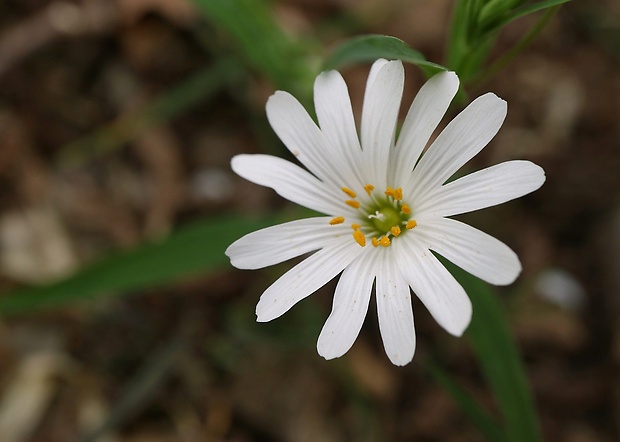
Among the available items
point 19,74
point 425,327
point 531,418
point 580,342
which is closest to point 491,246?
point 531,418

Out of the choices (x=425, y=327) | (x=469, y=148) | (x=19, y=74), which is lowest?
(x=469, y=148)

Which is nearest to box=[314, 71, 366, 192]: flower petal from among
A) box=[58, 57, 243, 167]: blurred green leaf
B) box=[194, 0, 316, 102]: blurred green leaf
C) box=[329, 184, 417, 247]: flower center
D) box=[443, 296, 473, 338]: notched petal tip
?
box=[329, 184, 417, 247]: flower center

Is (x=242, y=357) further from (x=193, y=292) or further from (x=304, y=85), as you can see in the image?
(x=304, y=85)

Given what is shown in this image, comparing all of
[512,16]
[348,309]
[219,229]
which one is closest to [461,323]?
[348,309]

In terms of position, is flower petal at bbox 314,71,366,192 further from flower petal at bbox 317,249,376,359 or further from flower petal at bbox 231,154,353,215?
flower petal at bbox 317,249,376,359

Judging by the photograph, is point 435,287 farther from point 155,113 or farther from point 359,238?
point 155,113

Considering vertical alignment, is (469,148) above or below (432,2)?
below

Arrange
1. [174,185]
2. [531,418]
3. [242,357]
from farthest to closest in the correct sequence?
[174,185], [242,357], [531,418]
